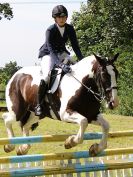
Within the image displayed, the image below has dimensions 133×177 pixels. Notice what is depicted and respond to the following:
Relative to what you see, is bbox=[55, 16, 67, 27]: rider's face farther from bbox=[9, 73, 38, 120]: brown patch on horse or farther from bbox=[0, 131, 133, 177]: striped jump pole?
bbox=[0, 131, 133, 177]: striped jump pole

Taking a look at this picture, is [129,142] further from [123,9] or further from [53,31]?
[123,9]

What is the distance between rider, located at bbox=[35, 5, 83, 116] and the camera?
7797 mm

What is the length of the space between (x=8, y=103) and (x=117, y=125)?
1306cm

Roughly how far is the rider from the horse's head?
1.03 metres

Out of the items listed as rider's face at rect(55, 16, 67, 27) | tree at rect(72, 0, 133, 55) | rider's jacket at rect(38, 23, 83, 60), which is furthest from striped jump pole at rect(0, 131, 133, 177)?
tree at rect(72, 0, 133, 55)

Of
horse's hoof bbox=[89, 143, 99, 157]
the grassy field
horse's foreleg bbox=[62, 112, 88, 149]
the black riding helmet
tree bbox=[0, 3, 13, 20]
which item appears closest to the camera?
horse's foreleg bbox=[62, 112, 88, 149]

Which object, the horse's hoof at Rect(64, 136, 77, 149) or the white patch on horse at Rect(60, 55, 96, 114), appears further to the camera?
the white patch on horse at Rect(60, 55, 96, 114)

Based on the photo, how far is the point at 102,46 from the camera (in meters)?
41.4

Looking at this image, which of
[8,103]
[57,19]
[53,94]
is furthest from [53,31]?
[8,103]

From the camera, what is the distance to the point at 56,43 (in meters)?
7.95

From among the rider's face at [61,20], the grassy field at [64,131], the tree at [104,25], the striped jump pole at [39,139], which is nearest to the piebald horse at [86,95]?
the striped jump pole at [39,139]

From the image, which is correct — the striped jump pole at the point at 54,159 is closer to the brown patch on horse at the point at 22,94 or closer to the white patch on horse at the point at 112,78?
the white patch on horse at the point at 112,78

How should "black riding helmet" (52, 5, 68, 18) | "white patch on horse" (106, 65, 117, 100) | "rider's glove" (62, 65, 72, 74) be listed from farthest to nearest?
"black riding helmet" (52, 5, 68, 18) → "rider's glove" (62, 65, 72, 74) → "white patch on horse" (106, 65, 117, 100)

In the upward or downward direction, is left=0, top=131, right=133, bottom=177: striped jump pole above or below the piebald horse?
below
